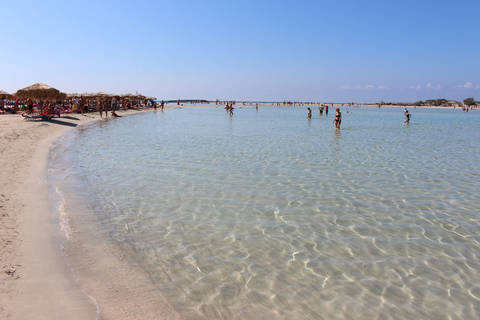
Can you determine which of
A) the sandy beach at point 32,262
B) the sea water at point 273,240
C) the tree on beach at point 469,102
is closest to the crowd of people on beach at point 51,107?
the sea water at point 273,240

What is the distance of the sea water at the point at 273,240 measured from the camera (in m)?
3.40

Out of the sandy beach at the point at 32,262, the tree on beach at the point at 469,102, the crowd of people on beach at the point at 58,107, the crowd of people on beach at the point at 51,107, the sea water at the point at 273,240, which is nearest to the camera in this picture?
the sandy beach at the point at 32,262

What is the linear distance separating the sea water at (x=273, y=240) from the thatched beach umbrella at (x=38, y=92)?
16.2 m

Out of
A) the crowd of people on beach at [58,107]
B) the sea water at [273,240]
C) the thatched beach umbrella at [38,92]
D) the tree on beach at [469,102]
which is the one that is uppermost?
the tree on beach at [469,102]

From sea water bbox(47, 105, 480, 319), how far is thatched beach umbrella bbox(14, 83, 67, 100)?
53.1 ft

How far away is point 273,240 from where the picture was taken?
487 centimetres

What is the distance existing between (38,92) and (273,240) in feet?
79.1

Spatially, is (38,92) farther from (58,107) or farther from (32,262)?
(32,262)

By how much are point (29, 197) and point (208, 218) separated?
3898 mm

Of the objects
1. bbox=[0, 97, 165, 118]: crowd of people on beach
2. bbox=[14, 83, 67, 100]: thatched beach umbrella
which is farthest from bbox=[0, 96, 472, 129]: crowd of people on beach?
bbox=[14, 83, 67, 100]: thatched beach umbrella

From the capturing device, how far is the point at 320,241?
4.84 m

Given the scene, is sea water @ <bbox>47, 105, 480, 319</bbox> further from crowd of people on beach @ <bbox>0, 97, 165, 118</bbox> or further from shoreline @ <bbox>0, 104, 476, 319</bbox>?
crowd of people on beach @ <bbox>0, 97, 165, 118</bbox>

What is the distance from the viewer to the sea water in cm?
340

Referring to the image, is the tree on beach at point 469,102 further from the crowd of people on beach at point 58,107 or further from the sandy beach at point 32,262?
the sandy beach at point 32,262
